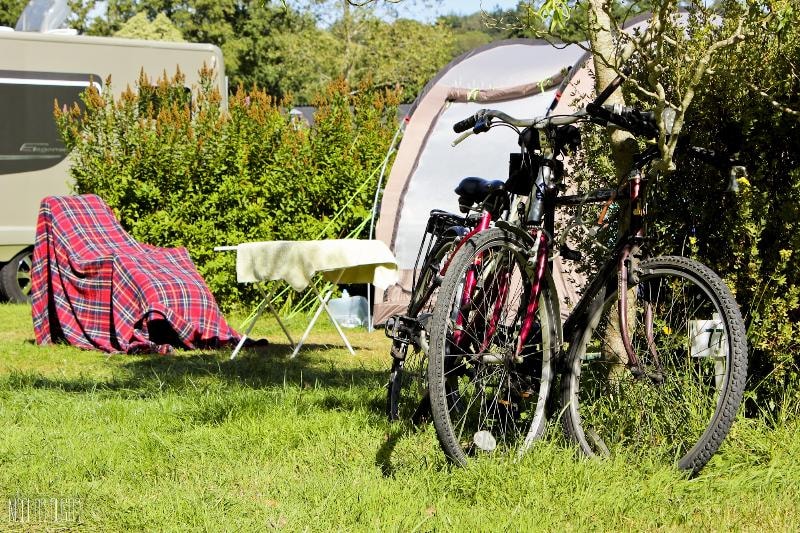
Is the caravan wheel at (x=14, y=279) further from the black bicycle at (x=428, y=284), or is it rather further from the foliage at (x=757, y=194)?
the foliage at (x=757, y=194)

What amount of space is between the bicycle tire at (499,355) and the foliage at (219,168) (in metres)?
6.02

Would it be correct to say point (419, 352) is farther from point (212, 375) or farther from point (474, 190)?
point (212, 375)

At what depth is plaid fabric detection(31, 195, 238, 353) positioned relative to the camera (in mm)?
8172

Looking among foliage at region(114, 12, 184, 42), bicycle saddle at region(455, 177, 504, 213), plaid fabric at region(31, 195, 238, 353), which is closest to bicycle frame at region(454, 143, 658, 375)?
bicycle saddle at region(455, 177, 504, 213)

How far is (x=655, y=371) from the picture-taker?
3998mm

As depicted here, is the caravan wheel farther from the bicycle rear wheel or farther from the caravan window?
the bicycle rear wheel

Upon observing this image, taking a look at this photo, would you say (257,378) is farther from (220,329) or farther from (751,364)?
(751,364)

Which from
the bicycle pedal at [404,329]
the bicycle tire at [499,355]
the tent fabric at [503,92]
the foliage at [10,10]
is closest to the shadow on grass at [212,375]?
the bicycle pedal at [404,329]

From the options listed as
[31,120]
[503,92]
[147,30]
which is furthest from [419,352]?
[147,30]

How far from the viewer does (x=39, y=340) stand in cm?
844

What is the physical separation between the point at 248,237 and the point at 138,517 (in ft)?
21.7

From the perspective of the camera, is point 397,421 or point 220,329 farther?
point 220,329

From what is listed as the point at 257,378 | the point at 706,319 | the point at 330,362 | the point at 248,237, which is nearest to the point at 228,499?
the point at 706,319

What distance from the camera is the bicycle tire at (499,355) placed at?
160 inches
